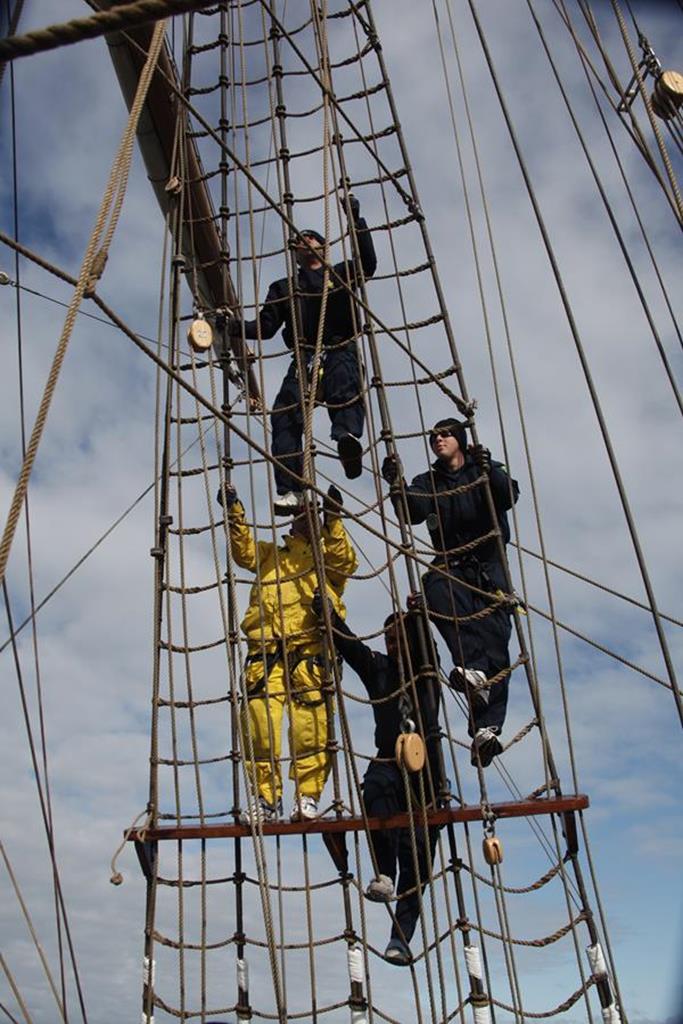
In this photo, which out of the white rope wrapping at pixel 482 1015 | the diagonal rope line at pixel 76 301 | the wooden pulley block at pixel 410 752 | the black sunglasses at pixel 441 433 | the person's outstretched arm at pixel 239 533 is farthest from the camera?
the black sunglasses at pixel 441 433

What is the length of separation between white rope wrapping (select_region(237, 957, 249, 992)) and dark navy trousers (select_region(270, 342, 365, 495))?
2035 millimetres

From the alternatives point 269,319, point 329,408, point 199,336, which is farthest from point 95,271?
point 269,319

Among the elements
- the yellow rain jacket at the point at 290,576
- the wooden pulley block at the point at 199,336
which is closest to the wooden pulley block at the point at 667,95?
the wooden pulley block at the point at 199,336

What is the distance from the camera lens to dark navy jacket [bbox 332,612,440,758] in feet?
13.3

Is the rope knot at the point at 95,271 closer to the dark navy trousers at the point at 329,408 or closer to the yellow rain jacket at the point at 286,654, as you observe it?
the yellow rain jacket at the point at 286,654

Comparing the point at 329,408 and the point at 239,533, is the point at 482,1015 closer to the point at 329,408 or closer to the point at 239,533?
the point at 239,533

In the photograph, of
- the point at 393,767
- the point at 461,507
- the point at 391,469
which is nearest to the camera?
the point at 393,767

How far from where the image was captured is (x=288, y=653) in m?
4.17

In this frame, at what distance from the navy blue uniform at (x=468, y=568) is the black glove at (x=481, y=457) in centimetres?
3

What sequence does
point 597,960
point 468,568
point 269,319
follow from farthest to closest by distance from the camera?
point 269,319
point 468,568
point 597,960

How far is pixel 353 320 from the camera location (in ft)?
16.0

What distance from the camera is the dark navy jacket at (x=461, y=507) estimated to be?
4446mm

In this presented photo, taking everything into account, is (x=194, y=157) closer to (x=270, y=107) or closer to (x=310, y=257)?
(x=270, y=107)

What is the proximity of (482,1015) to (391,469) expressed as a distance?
2287 millimetres
